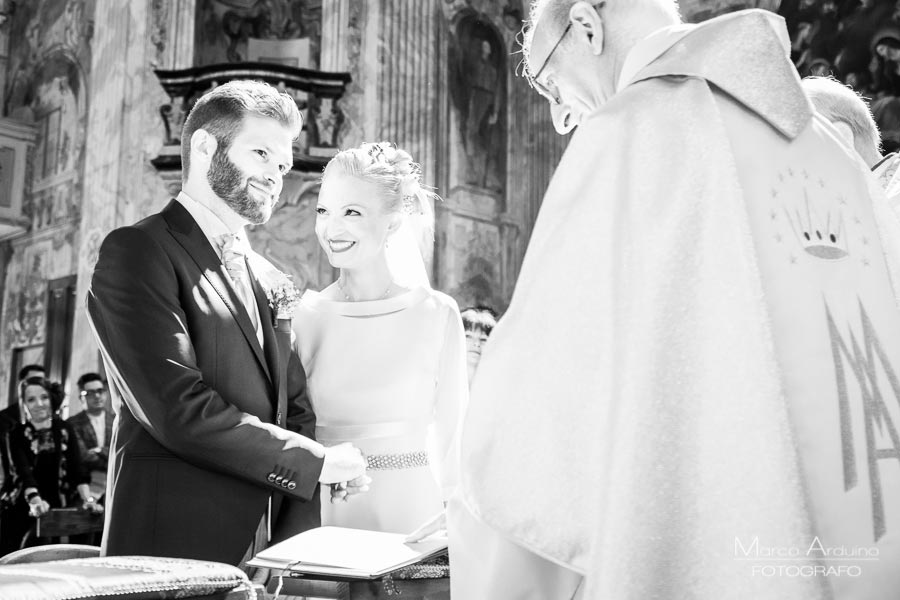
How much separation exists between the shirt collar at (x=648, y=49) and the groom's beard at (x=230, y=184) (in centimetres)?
129

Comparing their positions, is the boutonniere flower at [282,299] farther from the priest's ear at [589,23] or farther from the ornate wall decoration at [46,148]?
the ornate wall decoration at [46,148]

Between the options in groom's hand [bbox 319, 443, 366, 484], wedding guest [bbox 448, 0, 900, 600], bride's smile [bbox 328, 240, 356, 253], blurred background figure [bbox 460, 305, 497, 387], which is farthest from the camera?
blurred background figure [bbox 460, 305, 497, 387]

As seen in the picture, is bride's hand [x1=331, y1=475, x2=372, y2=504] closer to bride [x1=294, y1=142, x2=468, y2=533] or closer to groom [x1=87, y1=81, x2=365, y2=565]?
groom [x1=87, y1=81, x2=365, y2=565]

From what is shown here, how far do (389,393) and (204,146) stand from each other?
0.92m

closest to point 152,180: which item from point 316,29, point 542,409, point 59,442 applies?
point 316,29

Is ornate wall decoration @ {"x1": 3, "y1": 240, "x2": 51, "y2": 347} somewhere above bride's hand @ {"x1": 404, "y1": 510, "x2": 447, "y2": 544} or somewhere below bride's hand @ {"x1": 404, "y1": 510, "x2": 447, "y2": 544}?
above

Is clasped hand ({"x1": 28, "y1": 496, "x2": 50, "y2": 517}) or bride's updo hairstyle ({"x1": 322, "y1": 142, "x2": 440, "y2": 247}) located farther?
clasped hand ({"x1": 28, "y1": 496, "x2": 50, "y2": 517})

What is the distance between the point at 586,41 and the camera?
6.63ft

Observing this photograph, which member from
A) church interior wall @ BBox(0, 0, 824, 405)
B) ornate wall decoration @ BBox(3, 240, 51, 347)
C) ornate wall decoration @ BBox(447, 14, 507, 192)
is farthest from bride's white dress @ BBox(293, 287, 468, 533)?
ornate wall decoration @ BBox(3, 240, 51, 347)

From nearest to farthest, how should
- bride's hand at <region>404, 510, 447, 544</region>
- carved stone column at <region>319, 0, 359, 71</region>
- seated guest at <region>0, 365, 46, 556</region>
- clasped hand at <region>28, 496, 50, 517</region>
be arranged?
1. bride's hand at <region>404, 510, 447, 544</region>
2. clasped hand at <region>28, 496, 50, 517</region>
3. seated guest at <region>0, 365, 46, 556</region>
4. carved stone column at <region>319, 0, 359, 71</region>

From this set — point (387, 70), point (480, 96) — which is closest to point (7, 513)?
point (387, 70)

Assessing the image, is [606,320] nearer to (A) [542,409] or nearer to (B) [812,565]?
(A) [542,409]

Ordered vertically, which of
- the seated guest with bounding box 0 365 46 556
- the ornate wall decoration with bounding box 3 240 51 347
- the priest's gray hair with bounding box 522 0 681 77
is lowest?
the seated guest with bounding box 0 365 46 556

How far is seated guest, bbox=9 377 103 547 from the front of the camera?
7.48 m
